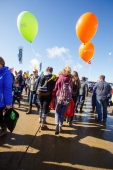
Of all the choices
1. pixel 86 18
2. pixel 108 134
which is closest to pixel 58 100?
pixel 108 134

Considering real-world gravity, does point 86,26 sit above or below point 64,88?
above

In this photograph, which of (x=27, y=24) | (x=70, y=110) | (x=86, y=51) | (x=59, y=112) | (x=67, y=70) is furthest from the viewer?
(x=86, y=51)

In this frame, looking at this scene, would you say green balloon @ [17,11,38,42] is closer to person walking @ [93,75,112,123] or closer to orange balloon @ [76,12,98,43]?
orange balloon @ [76,12,98,43]

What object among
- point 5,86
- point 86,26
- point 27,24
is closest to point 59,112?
point 5,86

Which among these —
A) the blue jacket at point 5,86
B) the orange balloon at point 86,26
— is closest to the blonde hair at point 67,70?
the blue jacket at point 5,86

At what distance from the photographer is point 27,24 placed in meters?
5.89

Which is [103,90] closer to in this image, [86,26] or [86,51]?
[86,51]

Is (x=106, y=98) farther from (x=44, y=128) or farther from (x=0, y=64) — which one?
(x=0, y=64)

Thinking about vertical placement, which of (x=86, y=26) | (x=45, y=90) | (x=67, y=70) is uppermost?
(x=86, y=26)

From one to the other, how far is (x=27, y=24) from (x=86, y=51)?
9.38 ft

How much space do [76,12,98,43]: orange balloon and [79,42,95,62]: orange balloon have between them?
778 mm

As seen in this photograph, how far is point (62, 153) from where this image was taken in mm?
2848

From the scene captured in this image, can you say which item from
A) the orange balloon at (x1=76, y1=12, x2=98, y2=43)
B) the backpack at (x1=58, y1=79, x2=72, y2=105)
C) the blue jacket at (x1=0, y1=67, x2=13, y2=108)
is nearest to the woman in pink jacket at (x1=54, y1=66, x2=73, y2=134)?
the backpack at (x1=58, y1=79, x2=72, y2=105)

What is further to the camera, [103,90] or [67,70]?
[103,90]
